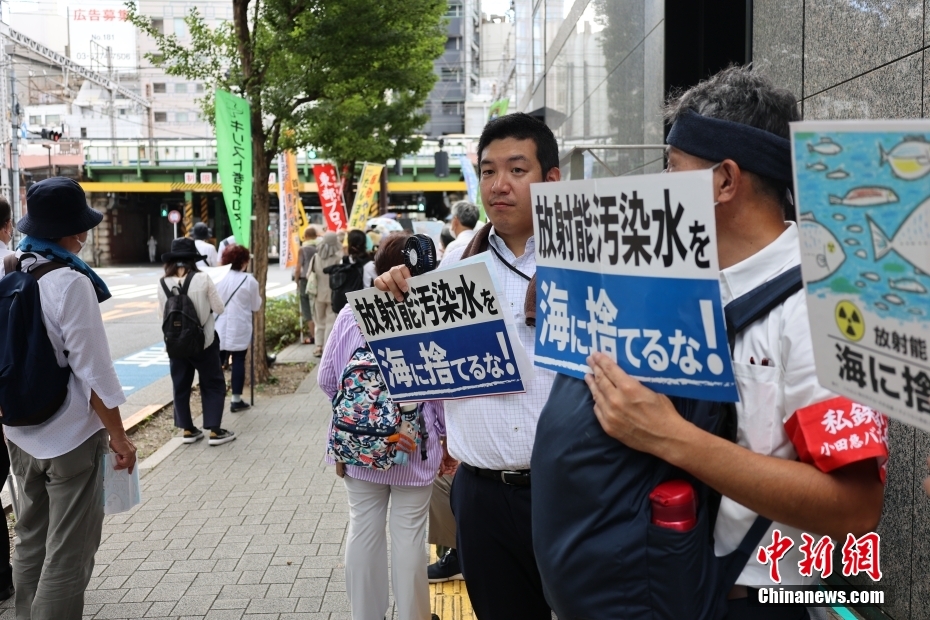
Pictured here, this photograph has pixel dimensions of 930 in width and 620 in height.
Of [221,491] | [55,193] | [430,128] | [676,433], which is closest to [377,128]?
[221,491]

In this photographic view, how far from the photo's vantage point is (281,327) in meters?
15.4

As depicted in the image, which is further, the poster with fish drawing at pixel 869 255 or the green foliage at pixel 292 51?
the green foliage at pixel 292 51

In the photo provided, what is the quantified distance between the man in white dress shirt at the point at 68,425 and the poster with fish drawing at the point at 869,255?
2932mm

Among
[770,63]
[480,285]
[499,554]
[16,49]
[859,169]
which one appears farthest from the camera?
[16,49]

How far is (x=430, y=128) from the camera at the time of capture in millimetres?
72250

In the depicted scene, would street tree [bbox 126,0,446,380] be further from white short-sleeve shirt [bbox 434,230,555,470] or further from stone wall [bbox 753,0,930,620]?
white short-sleeve shirt [bbox 434,230,555,470]

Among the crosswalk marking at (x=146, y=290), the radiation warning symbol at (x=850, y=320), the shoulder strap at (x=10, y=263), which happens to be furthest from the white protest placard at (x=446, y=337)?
the crosswalk marking at (x=146, y=290)

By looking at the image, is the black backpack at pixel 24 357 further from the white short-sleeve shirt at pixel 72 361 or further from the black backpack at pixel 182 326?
the black backpack at pixel 182 326

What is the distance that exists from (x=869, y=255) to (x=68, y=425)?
129 inches

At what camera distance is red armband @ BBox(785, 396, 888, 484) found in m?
1.45

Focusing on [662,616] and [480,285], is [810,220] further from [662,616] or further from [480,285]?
[480,285]

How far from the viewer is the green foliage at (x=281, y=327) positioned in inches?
593

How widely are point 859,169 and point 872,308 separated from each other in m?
0.22

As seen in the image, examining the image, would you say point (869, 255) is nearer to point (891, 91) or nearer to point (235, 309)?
point (891, 91)
